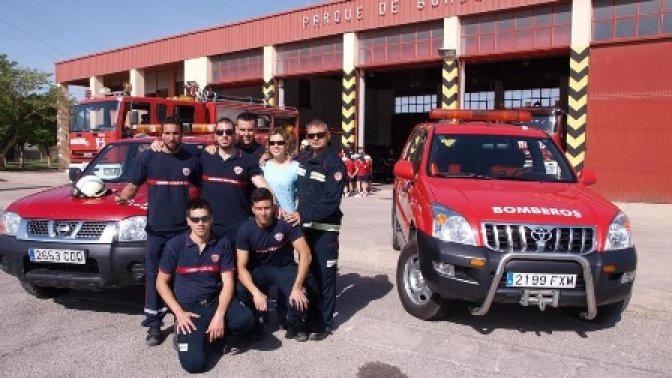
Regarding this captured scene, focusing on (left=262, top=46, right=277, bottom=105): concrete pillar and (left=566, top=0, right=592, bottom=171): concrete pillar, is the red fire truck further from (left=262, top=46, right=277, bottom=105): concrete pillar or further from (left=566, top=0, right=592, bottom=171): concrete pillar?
(left=566, top=0, right=592, bottom=171): concrete pillar

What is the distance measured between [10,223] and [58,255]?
73 centimetres

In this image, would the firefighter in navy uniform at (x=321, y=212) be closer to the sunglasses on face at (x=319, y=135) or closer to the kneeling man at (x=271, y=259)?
the sunglasses on face at (x=319, y=135)

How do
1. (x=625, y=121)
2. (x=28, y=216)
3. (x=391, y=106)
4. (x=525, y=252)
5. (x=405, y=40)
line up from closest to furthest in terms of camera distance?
(x=525, y=252), (x=28, y=216), (x=625, y=121), (x=405, y=40), (x=391, y=106)

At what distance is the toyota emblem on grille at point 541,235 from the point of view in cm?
393

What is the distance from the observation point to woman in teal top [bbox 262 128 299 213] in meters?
4.79

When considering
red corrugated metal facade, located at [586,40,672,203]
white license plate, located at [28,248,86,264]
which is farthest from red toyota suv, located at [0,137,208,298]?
red corrugated metal facade, located at [586,40,672,203]

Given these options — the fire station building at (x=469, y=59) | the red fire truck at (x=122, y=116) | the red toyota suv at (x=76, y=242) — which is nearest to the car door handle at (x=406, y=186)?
the red toyota suv at (x=76, y=242)

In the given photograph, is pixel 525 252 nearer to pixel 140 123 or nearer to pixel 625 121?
pixel 140 123

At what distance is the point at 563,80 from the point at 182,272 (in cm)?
2982

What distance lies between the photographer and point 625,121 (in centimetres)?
1591

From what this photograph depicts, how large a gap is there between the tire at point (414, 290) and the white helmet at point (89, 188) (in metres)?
2.78

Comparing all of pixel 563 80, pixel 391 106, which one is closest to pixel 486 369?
pixel 563 80

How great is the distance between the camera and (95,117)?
1324 centimetres

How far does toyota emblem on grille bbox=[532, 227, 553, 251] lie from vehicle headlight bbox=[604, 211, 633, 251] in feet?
1.52
